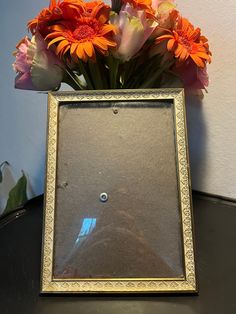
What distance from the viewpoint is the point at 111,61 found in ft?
2.02

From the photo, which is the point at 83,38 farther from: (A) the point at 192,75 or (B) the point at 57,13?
(A) the point at 192,75

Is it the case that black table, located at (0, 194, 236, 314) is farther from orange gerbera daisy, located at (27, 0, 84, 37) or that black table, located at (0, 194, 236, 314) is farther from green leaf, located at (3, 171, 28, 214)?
orange gerbera daisy, located at (27, 0, 84, 37)

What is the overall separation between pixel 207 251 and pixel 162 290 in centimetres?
13

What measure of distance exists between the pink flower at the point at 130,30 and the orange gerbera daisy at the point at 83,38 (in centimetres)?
2

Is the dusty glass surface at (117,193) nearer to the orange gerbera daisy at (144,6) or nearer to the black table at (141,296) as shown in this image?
the black table at (141,296)

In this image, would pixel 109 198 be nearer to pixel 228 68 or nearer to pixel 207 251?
pixel 207 251

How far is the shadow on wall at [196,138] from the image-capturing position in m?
0.73

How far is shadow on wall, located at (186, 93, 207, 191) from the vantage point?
733mm

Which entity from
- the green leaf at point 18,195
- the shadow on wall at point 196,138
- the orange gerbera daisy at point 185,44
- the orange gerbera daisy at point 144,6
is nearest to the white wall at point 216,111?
the shadow on wall at point 196,138

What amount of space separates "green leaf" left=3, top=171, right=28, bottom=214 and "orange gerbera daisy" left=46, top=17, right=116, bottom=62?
448mm

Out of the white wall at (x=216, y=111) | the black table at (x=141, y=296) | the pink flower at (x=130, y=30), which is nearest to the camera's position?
the black table at (x=141, y=296)

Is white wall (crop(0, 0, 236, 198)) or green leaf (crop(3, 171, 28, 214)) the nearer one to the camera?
white wall (crop(0, 0, 236, 198))

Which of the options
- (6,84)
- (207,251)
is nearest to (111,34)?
(207,251)

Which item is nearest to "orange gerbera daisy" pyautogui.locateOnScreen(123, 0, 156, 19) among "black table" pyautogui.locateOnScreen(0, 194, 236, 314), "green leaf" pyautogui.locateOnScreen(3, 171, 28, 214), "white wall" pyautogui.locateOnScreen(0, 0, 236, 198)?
"white wall" pyautogui.locateOnScreen(0, 0, 236, 198)
